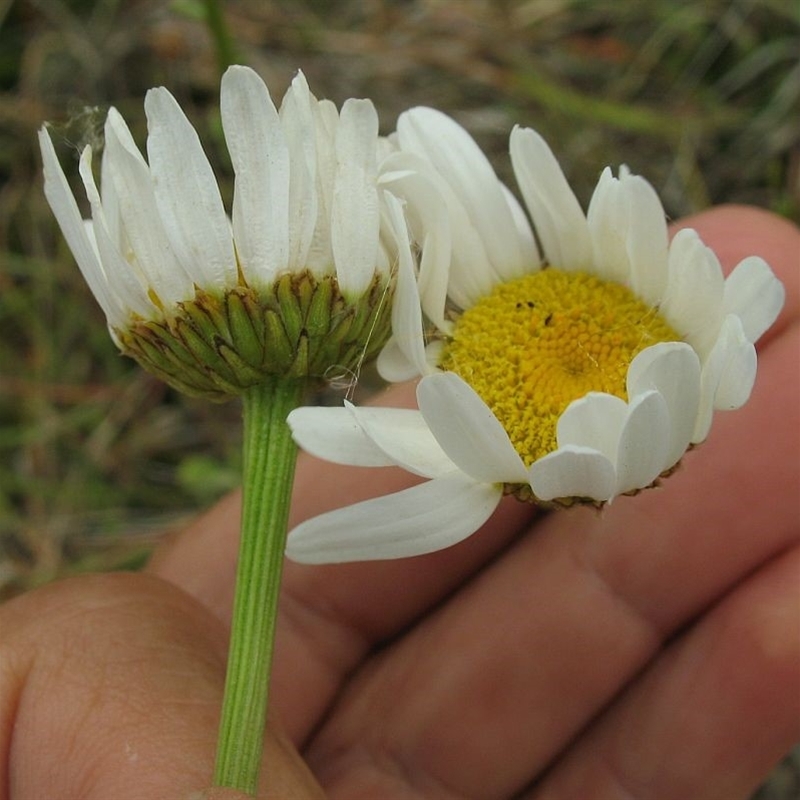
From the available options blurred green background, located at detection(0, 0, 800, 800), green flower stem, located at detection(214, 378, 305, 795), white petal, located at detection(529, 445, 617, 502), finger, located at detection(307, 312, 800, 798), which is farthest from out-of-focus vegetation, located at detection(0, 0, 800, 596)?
white petal, located at detection(529, 445, 617, 502)

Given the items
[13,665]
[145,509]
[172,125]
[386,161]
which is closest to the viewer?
[172,125]

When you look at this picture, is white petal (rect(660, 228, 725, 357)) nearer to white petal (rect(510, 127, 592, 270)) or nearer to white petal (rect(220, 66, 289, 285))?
white petal (rect(510, 127, 592, 270))

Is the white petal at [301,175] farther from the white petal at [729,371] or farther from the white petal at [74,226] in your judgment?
the white petal at [729,371]

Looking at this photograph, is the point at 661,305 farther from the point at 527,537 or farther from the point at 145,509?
the point at 145,509

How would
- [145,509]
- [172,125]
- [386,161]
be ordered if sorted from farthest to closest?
[145,509], [386,161], [172,125]

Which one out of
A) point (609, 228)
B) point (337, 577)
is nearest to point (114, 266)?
point (609, 228)

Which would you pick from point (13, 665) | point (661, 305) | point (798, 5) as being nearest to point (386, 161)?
point (661, 305)
